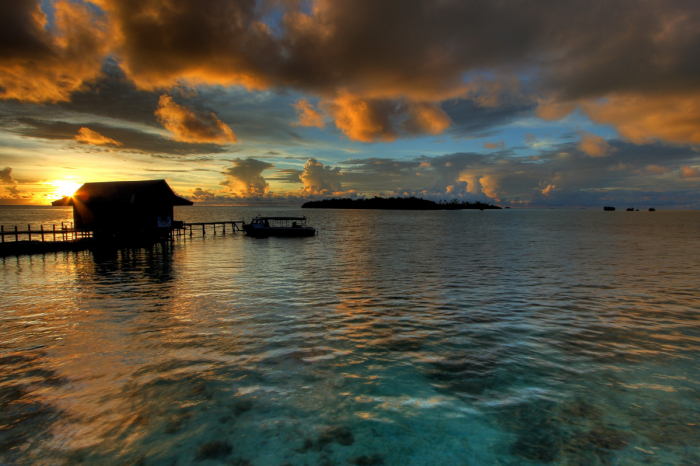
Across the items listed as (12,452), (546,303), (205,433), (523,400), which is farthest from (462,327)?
(12,452)

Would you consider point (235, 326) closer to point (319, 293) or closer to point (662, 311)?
point (319, 293)

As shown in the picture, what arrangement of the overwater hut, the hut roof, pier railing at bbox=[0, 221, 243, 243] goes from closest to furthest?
1. pier railing at bbox=[0, 221, 243, 243]
2. the hut roof
3. the overwater hut

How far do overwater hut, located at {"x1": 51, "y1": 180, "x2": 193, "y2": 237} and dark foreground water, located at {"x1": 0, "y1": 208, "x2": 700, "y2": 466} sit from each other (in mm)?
23735

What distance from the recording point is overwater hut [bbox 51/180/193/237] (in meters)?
40.1

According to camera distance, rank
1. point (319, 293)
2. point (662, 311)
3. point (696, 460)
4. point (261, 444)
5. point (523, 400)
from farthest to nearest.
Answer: point (319, 293), point (662, 311), point (523, 400), point (261, 444), point (696, 460)

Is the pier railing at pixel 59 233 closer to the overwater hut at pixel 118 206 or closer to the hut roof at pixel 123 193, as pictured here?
the overwater hut at pixel 118 206

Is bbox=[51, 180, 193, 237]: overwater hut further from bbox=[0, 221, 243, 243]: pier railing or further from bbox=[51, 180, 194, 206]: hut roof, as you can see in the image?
bbox=[0, 221, 243, 243]: pier railing

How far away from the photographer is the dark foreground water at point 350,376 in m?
6.28

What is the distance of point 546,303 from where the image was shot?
15844 mm

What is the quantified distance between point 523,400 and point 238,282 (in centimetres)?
1719

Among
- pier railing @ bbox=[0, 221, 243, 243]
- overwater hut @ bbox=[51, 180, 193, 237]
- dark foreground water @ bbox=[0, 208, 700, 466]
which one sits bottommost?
dark foreground water @ bbox=[0, 208, 700, 466]

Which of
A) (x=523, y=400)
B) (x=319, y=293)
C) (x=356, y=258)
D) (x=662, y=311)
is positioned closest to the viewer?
(x=523, y=400)

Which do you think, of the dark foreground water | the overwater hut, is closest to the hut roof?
the overwater hut

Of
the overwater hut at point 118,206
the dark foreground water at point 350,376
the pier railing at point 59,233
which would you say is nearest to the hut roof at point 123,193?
the overwater hut at point 118,206
